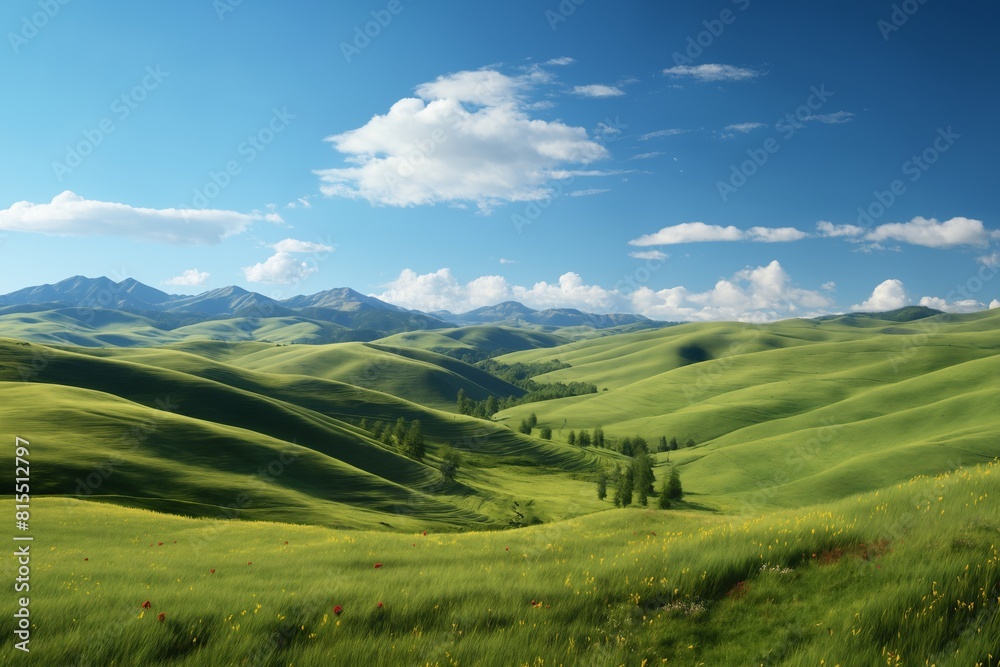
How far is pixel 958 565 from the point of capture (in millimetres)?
9500

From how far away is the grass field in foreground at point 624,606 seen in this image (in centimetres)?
861

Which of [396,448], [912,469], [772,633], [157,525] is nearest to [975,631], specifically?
[772,633]

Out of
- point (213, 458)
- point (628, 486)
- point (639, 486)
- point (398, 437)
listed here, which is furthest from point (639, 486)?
point (213, 458)

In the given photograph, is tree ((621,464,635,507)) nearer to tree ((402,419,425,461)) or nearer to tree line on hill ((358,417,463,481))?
tree line on hill ((358,417,463,481))

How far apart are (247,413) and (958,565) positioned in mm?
145741

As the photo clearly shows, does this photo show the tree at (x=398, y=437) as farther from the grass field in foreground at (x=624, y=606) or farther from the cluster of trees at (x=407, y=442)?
the grass field in foreground at (x=624, y=606)

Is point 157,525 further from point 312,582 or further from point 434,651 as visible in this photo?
point 434,651

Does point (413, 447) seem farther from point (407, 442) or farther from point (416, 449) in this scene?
point (407, 442)

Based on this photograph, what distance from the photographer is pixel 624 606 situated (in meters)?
10.5

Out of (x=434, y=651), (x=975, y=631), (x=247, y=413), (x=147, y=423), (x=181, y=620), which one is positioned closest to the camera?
(x=975, y=631)

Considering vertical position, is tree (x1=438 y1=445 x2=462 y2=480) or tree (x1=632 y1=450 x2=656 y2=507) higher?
tree (x1=438 y1=445 x2=462 y2=480)

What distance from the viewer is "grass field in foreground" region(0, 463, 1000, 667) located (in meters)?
8.61

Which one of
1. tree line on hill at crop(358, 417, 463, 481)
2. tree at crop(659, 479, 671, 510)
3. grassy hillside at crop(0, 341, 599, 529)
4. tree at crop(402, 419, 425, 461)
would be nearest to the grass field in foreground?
grassy hillside at crop(0, 341, 599, 529)

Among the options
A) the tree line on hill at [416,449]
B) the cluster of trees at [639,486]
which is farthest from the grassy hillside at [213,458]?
the cluster of trees at [639,486]
